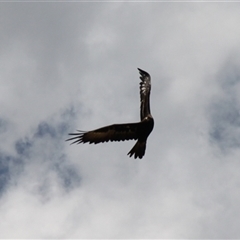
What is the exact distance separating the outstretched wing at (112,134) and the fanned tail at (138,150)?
512mm

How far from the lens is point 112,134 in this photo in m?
22.5

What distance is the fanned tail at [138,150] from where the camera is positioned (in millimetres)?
23094

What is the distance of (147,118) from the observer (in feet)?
75.1

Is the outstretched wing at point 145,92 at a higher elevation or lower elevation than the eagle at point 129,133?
higher

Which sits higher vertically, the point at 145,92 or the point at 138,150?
the point at 145,92

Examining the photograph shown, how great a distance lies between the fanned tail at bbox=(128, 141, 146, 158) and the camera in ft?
75.8

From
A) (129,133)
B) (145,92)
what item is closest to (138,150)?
(129,133)

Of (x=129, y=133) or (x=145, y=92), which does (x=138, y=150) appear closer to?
(x=129, y=133)

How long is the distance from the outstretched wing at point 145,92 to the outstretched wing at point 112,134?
40.3 inches

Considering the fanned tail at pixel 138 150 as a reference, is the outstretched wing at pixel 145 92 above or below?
above

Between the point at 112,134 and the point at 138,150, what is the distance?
1666 mm

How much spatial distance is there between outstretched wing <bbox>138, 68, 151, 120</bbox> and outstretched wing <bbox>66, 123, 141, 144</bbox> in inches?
40.3

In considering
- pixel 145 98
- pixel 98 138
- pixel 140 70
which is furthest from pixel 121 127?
pixel 140 70

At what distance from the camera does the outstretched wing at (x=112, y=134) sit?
22.0 meters
